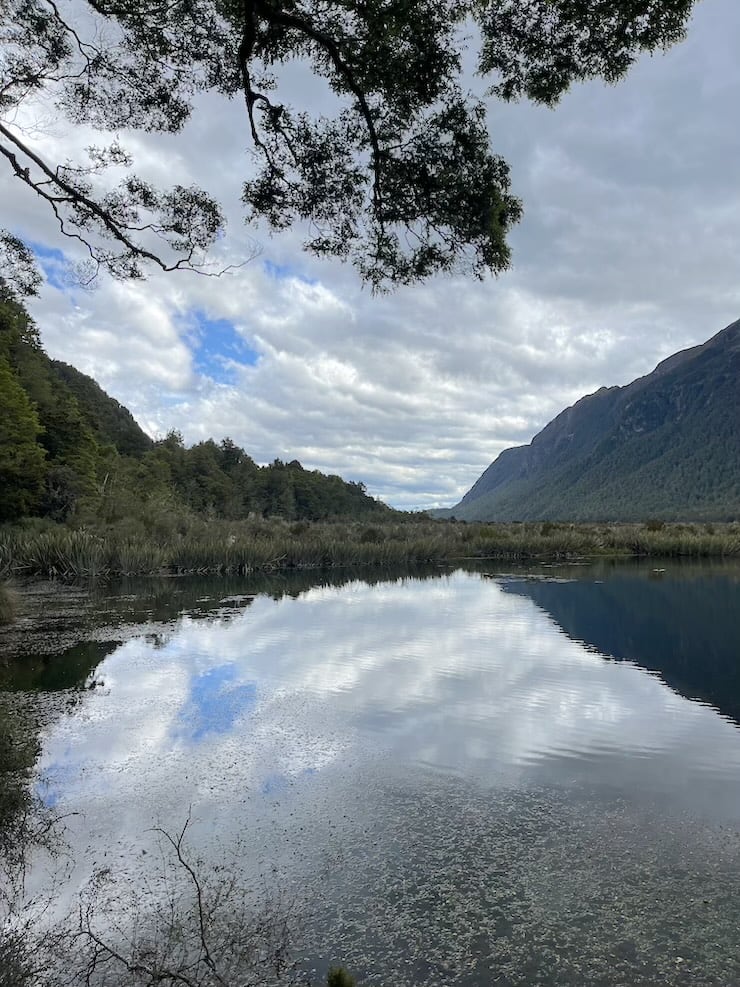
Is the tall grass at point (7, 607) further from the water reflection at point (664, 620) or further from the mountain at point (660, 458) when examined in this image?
the mountain at point (660, 458)

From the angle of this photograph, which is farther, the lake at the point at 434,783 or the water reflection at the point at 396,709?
the water reflection at the point at 396,709

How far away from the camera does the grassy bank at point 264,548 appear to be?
61.1 ft

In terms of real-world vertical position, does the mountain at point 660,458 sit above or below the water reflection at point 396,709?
above

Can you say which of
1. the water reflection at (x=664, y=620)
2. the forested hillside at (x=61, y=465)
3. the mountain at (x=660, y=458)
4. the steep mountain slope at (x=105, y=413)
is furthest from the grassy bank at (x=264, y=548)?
the mountain at (x=660, y=458)

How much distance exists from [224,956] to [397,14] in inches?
222

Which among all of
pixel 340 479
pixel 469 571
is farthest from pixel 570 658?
pixel 340 479

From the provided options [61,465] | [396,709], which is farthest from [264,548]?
[396,709]

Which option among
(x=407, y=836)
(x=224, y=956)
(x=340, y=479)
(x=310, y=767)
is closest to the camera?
(x=224, y=956)

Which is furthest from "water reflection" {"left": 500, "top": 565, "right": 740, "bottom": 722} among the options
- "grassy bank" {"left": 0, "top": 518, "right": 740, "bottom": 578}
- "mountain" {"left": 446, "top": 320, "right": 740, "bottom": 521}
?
"mountain" {"left": 446, "top": 320, "right": 740, "bottom": 521}

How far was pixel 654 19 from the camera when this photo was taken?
472cm

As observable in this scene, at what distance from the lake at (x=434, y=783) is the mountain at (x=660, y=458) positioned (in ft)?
252

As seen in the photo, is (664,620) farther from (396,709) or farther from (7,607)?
(7,607)

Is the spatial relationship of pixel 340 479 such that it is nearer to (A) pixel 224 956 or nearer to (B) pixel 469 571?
(B) pixel 469 571

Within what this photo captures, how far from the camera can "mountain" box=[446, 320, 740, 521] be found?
334 ft
